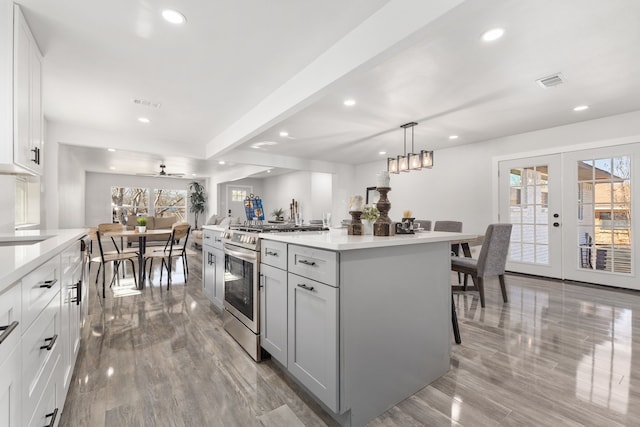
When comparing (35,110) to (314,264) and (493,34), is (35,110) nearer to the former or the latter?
(314,264)

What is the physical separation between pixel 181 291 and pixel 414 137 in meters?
4.42

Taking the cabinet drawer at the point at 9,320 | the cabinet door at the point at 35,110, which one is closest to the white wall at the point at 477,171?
the cabinet drawer at the point at 9,320

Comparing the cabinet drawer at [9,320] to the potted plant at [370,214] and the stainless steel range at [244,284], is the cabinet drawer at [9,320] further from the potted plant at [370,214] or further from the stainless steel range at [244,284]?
the potted plant at [370,214]

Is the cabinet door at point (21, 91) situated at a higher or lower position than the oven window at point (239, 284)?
higher

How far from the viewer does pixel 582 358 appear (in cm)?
204

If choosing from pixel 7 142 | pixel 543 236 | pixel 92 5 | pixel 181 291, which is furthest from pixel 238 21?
pixel 543 236

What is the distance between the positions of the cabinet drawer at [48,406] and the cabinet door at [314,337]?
1.04m

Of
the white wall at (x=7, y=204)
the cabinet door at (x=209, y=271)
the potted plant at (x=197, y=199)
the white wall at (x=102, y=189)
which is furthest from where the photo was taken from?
the potted plant at (x=197, y=199)

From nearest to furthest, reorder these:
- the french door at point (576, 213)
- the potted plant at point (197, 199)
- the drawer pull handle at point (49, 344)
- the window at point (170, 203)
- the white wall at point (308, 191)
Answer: the drawer pull handle at point (49, 344), the french door at point (576, 213), the white wall at point (308, 191), the window at point (170, 203), the potted plant at point (197, 199)

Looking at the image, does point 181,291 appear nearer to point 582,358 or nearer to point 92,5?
point 92,5

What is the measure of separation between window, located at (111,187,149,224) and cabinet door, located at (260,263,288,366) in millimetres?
9300

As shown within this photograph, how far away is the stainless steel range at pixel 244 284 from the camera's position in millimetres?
1989

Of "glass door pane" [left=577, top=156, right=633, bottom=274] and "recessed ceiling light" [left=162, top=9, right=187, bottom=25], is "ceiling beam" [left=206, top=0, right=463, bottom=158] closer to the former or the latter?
"recessed ceiling light" [left=162, top=9, right=187, bottom=25]

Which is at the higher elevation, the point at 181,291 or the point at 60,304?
the point at 60,304
